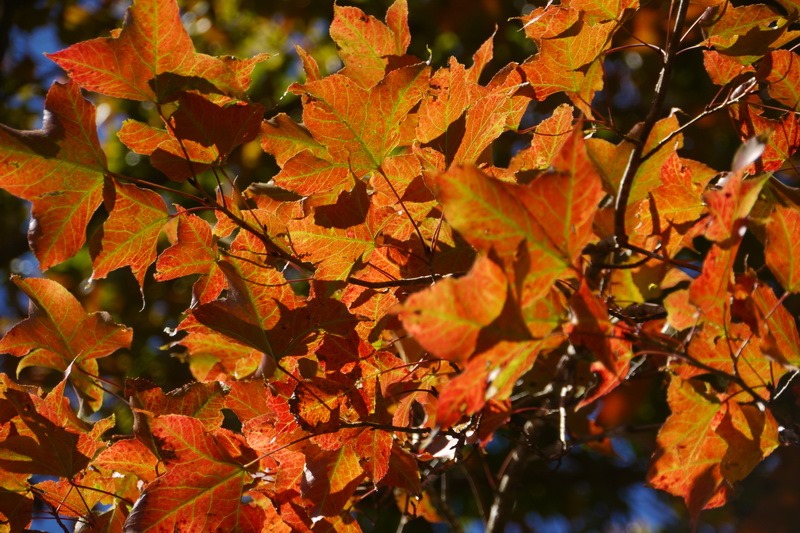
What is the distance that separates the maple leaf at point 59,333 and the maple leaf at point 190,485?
236 mm

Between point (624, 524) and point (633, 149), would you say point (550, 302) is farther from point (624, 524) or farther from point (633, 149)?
point (624, 524)

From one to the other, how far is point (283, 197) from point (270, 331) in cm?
15

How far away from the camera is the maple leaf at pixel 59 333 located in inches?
33.4

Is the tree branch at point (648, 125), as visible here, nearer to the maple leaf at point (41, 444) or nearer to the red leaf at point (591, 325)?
the red leaf at point (591, 325)

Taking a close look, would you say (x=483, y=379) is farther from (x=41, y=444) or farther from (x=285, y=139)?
(x=41, y=444)

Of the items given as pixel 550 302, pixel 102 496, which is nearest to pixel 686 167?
pixel 550 302

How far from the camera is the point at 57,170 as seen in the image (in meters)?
0.67

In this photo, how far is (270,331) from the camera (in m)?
0.72

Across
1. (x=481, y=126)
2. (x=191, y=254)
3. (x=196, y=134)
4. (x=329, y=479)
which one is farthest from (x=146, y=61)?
(x=329, y=479)

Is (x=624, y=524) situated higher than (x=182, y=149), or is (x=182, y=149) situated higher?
(x=182, y=149)

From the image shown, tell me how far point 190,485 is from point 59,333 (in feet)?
1.03

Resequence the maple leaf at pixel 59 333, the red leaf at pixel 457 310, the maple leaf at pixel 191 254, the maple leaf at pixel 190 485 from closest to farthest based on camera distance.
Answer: the red leaf at pixel 457 310 → the maple leaf at pixel 190 485 → the maple leaf at pixel 191 254 → the maple leaf at pixel 59 333

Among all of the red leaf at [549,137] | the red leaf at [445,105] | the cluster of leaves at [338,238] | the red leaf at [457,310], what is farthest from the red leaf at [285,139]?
the red leaf at [457,310]

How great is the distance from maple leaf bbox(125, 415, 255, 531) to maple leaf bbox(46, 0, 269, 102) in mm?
299
